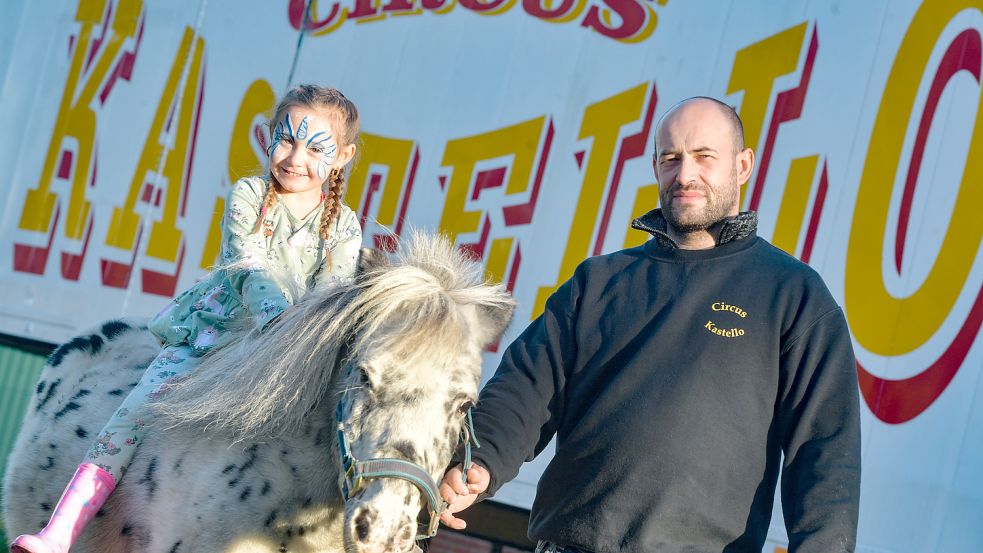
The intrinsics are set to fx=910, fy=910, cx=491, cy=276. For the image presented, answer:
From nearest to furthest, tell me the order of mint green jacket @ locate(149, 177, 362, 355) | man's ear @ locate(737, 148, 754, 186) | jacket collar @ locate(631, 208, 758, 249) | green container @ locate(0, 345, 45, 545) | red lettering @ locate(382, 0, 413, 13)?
jacket collar @ locate(631, 208, 758, 249), man's ear @ locate(737, 148, 754, 186), mint green jacket @ locate(149, 177, 362, 355), red lettering @ locate(382, 0, 413, 13), green container @ locate(0, 345, 45, 545)

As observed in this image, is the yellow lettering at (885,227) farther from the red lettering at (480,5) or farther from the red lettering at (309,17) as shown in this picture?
the red lettering at (309,17)

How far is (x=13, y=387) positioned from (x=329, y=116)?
197 inches

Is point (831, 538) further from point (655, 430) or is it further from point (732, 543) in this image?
point (655, 430)

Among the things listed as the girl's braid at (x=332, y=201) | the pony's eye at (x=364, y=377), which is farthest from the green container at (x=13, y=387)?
the pony's eye at (x=364, y=377)

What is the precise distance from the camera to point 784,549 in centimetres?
383

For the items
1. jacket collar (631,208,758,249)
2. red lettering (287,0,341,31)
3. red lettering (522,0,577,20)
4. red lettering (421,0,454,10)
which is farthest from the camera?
red lettering (287,0,341,31)

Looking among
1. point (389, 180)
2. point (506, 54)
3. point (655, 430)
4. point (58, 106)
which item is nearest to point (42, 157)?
A: point (58, 106)

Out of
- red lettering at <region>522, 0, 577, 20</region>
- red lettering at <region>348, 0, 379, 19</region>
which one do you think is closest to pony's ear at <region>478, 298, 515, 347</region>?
red lettering at <region>522, 0, 577, 20</region>

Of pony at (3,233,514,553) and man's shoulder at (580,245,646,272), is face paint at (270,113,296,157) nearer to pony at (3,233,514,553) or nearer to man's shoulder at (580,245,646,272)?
pony at (3,233,514,553)

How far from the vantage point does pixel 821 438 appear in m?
2.09

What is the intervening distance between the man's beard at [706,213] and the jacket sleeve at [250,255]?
3.56 ft

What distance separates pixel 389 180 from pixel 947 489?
332cm

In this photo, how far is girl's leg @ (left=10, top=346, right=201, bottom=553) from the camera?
2.34 m

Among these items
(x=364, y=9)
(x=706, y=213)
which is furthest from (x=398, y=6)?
(x=706, y=213)
